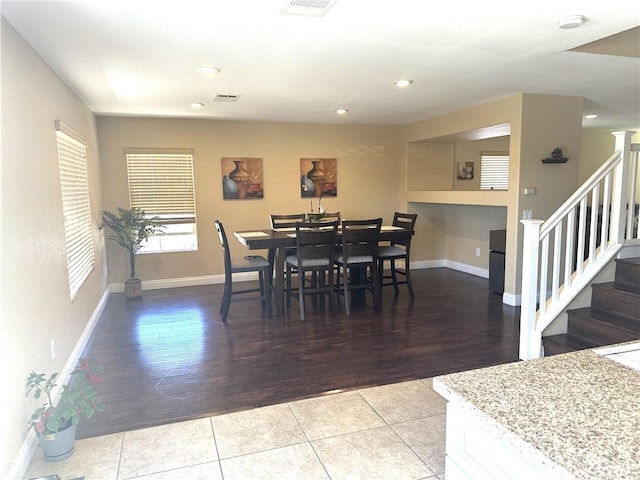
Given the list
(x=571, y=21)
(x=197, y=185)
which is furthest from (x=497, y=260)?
(x=197, y=185)

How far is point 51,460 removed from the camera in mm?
2166

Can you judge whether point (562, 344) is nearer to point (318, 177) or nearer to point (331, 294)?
point (331, 294)

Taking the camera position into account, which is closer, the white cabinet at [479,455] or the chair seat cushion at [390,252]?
the white cabinet at [479,455]

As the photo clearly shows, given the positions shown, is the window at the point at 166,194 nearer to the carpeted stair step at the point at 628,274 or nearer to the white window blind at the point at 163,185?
the white window blind at the point at 163,185

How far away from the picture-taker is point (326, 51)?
303cm

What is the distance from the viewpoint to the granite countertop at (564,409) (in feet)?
2.93

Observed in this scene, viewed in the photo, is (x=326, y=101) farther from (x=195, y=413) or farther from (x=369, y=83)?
(x=195, y=413)

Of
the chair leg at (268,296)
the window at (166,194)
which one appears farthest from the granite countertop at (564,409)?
the window at (166,194)

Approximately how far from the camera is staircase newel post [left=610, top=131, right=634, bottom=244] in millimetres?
3195

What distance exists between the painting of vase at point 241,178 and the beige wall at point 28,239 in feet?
8.63

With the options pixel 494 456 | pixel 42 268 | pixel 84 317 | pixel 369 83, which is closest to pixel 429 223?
pixel 369 83

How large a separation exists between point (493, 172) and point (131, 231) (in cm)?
556

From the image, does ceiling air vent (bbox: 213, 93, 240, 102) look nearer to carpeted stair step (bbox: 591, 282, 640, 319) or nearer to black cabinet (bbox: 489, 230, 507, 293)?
black cabinet (bbox: 489, 230, 507, 293)

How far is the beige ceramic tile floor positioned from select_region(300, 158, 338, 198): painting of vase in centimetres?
419
